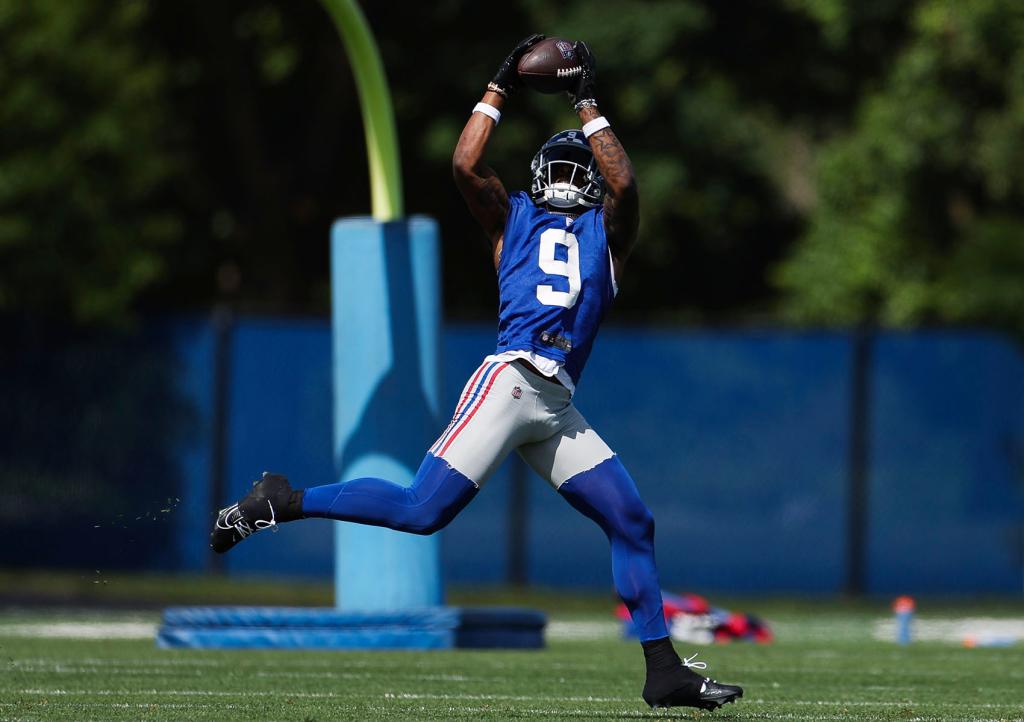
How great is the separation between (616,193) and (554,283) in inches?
16.6

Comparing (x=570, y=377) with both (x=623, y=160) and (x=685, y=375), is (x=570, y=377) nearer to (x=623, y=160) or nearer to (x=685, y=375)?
(x=623, y=160)

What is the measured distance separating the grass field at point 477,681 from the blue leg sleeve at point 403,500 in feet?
2.33

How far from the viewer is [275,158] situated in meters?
23.6

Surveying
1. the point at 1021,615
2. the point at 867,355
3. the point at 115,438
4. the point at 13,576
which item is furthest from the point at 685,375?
the point at 13,576

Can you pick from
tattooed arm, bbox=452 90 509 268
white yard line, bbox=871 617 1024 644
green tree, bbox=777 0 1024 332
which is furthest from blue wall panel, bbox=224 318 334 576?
tattooed arm, bbox=452 90 509 268

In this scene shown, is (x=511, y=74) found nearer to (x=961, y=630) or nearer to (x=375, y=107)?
(x=375, y=107)

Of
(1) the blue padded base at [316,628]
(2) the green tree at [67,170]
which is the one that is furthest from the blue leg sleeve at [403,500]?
(2) the green tree at [67,170]

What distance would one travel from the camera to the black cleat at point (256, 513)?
7055mm

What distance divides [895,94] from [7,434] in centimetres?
977

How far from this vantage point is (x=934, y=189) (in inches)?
789

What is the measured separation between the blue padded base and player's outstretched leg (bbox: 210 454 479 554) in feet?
11.2

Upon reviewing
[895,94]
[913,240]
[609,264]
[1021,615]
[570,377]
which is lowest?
[1021,615]

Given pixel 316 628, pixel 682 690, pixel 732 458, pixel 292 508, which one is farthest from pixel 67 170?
pixel 682 690

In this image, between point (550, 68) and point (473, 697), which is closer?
point (550, 68)
